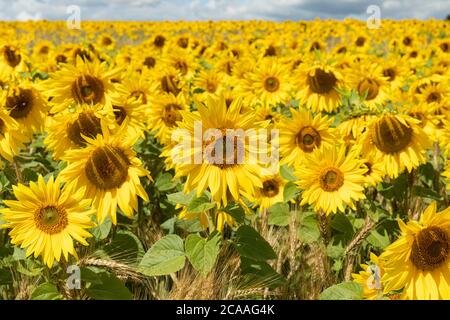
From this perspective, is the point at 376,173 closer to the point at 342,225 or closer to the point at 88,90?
the point at 342,225

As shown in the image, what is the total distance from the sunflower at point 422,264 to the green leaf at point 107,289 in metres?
1.75

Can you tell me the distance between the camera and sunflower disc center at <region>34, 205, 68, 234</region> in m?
3.32

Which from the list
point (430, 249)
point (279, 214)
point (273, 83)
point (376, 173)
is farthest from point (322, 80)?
point (430, 249)

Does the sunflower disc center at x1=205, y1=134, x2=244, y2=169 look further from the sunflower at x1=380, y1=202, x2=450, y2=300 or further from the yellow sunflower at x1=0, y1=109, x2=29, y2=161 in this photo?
the yellow sunflower at x1=0, y1=109, x2=29, y2=161

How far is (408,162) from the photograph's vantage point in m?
4.70

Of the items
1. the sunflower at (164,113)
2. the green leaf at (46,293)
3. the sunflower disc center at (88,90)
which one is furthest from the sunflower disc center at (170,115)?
the green leaf at (46,293)

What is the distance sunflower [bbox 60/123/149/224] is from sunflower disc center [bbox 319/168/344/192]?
1.75 metres

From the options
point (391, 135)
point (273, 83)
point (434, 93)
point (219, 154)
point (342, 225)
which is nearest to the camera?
point (219, 154)

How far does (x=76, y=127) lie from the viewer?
12.8 feet

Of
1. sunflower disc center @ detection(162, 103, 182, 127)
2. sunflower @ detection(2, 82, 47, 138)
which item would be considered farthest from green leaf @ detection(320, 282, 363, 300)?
Answer: sunflower @ detection(2, 82, 47, 138)

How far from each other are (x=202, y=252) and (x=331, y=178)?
5.59ft
